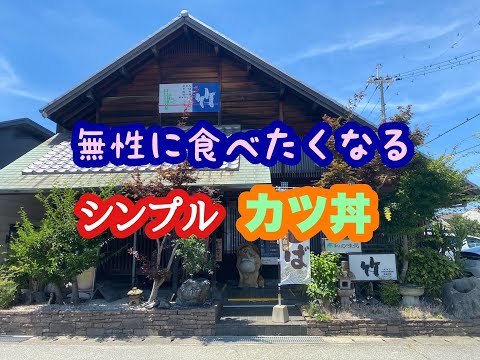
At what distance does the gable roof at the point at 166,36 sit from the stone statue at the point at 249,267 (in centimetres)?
487

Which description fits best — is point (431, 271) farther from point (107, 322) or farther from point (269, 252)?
point (107, 322)

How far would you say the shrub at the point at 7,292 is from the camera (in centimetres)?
765

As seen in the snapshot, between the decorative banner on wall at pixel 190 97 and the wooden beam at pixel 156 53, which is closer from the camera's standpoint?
the wooden beam at pixel 156 53

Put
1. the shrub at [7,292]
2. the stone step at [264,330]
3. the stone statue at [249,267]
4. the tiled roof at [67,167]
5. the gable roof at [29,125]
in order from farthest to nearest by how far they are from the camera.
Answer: the gable roof at [29,125], the stone statue at [249,267], the tiled roof at [67,167], the shrub at [7,292], the stone step at [264,330]

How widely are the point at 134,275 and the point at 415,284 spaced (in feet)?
21.8

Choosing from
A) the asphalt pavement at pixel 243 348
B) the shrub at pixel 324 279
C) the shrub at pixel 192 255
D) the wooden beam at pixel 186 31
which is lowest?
the asphalt pavement at pixel 243 348

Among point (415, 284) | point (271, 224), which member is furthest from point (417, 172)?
point (271, 224)

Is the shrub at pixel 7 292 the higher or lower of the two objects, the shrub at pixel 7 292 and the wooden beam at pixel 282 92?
the lower

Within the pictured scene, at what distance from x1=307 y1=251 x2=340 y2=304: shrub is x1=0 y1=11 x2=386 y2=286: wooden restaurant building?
2.64 metres

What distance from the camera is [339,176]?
7918mm

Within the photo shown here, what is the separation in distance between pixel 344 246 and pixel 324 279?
3.28 feet

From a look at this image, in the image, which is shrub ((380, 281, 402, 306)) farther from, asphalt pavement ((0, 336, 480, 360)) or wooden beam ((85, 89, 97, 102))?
wooden beam ((85, 89, 97, 102))

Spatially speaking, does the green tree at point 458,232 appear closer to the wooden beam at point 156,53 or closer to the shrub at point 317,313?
the shrub at point 317,313

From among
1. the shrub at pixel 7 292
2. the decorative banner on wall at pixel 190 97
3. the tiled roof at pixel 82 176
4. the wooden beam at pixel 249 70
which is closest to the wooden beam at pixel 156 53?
the decorative banner on wall at pixel 190 97
